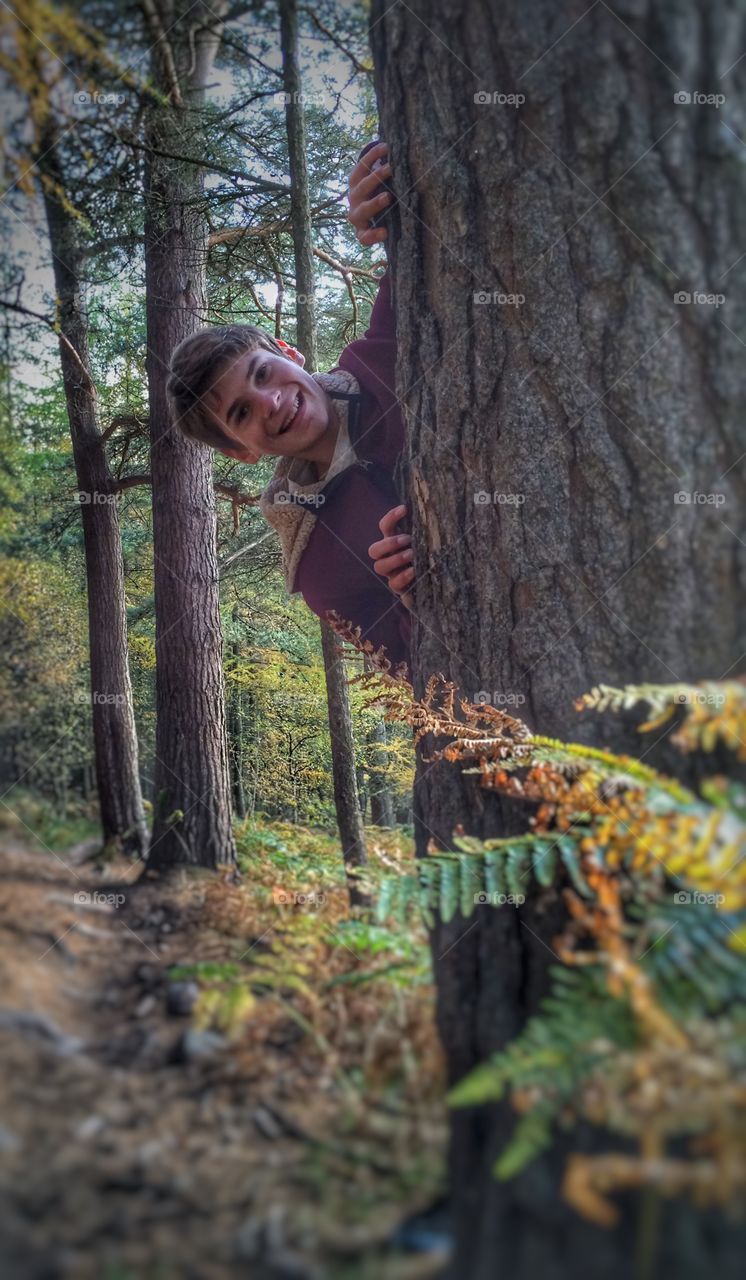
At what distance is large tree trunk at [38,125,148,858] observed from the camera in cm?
244

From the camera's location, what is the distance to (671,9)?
5.14 ft

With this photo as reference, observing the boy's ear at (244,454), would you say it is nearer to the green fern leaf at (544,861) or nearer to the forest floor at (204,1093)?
the forest floor at (204,1093)

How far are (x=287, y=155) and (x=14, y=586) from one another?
102 inches

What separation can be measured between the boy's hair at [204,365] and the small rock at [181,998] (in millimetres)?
2035

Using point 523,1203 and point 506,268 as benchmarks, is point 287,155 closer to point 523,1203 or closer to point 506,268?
point 506,268

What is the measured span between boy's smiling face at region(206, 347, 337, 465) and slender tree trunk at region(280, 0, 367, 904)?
3.41 feet

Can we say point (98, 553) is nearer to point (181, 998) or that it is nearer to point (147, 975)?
point (147, 975)

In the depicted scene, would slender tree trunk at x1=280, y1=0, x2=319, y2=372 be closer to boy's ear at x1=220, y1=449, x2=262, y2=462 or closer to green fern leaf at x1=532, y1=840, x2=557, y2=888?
boy's ear at x1=220, y1=449, x2=262, y2=462

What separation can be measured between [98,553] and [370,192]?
1566 millimetres

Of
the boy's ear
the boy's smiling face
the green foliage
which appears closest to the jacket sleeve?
the boy's smiling face

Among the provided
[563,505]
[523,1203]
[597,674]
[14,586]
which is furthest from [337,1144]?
[14,586]

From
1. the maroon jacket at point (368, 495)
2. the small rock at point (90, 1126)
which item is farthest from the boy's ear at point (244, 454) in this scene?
the small rock at point (90, 1126)

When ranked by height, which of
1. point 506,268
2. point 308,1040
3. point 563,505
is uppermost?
point 506,268

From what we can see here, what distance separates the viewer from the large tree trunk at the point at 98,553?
2.44 meters
